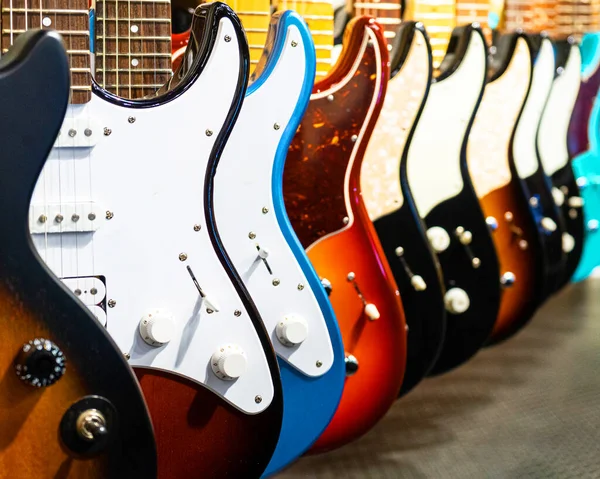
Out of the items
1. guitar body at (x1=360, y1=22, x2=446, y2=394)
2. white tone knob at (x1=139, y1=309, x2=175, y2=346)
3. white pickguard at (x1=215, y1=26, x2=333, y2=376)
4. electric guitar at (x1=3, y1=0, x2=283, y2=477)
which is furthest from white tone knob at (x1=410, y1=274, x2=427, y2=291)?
white tone knob at (x1=139, y1=309, x2=175, y2=346)

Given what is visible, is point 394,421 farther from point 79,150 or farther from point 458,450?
point 79,150

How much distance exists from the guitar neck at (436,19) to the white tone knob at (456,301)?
0.47 meters

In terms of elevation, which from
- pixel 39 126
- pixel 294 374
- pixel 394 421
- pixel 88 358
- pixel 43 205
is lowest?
pixel 394 421

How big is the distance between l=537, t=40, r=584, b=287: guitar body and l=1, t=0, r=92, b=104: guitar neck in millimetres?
1352

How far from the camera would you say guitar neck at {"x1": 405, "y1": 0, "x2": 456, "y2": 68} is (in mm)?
1851

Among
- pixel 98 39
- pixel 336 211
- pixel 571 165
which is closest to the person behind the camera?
pixel 98 39

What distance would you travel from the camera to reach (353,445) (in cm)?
155

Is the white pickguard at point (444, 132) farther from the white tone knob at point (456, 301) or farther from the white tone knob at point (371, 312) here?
the white tone knob at point (371, 312)

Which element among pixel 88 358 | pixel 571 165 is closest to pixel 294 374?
pixel 88 358

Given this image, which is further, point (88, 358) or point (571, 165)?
point (571, 165)

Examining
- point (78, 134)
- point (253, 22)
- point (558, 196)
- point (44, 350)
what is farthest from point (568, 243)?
point (44, 350)

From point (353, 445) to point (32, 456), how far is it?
32.1 inches

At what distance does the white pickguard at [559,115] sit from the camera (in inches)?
84.7

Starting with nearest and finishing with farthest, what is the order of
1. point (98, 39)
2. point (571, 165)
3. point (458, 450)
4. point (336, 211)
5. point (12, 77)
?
point (12, 77), point (98, 39), point (336, 211), point (458, 450), point (571, 165)
